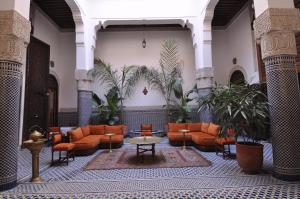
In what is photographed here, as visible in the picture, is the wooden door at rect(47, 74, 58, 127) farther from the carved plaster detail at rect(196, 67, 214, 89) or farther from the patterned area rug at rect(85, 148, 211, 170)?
the carved plaster detail at rect(196, 67, 214, 89)

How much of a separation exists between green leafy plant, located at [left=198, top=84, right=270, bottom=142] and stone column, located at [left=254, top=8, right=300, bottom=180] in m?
0.19

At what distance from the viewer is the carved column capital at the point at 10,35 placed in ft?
10.5

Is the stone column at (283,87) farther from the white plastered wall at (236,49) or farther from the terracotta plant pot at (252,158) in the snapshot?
the white plastered wall at (236,49)

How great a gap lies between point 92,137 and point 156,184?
3.58 meters

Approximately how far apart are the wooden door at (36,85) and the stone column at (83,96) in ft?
3.82

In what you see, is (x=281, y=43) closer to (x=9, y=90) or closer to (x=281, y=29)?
(x=281, y=29)

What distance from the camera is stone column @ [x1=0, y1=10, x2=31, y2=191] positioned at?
3.12 m

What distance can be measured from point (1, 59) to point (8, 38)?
0.37 m

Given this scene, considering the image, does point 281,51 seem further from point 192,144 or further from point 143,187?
point 192,144

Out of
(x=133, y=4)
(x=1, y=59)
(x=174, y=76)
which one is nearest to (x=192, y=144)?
(x=174, y=76)

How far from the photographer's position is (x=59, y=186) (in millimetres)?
3240

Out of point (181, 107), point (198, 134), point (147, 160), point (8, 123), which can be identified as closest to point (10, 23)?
point (8, 123)

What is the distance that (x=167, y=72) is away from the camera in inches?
356

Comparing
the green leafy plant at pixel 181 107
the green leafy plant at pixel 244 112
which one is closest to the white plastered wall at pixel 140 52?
the green leafy plant at pixel 181 107
